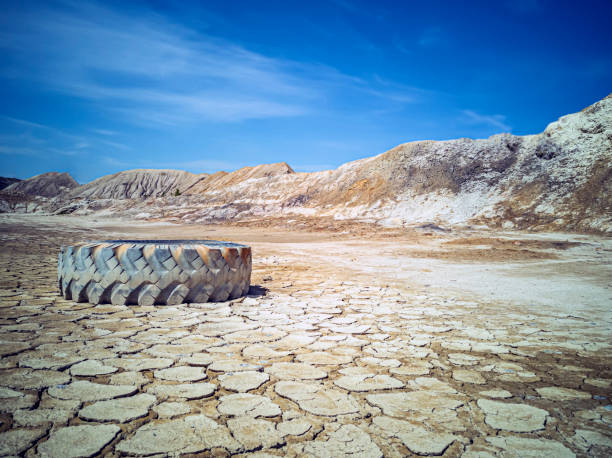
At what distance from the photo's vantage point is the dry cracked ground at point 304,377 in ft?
4.20

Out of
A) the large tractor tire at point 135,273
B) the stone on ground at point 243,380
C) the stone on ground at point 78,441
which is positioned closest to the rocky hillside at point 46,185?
the large tractor tire at point 135,273

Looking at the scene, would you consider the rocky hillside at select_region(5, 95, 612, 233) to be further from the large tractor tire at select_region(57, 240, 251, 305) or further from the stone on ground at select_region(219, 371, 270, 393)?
the stone on ground at select_region(219, 371, 270, 393)

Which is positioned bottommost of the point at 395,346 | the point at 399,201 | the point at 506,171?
the point at 395,346

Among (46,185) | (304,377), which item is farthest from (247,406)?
(46,185)

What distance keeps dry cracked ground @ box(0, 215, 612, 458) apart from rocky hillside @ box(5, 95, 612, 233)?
582 inches

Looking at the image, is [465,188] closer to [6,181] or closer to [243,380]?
[243,380]

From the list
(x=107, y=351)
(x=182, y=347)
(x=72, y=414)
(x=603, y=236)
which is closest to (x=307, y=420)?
(x=72, y=414)

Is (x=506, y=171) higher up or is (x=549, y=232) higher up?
(x=506, y=171)

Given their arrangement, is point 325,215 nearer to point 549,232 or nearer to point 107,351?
point 549,232

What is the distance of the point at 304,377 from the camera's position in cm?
183

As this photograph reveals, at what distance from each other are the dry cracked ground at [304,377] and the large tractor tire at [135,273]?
10 cm

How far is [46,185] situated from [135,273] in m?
85.2

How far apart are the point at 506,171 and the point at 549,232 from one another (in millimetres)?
6750

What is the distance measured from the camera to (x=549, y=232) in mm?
14242
